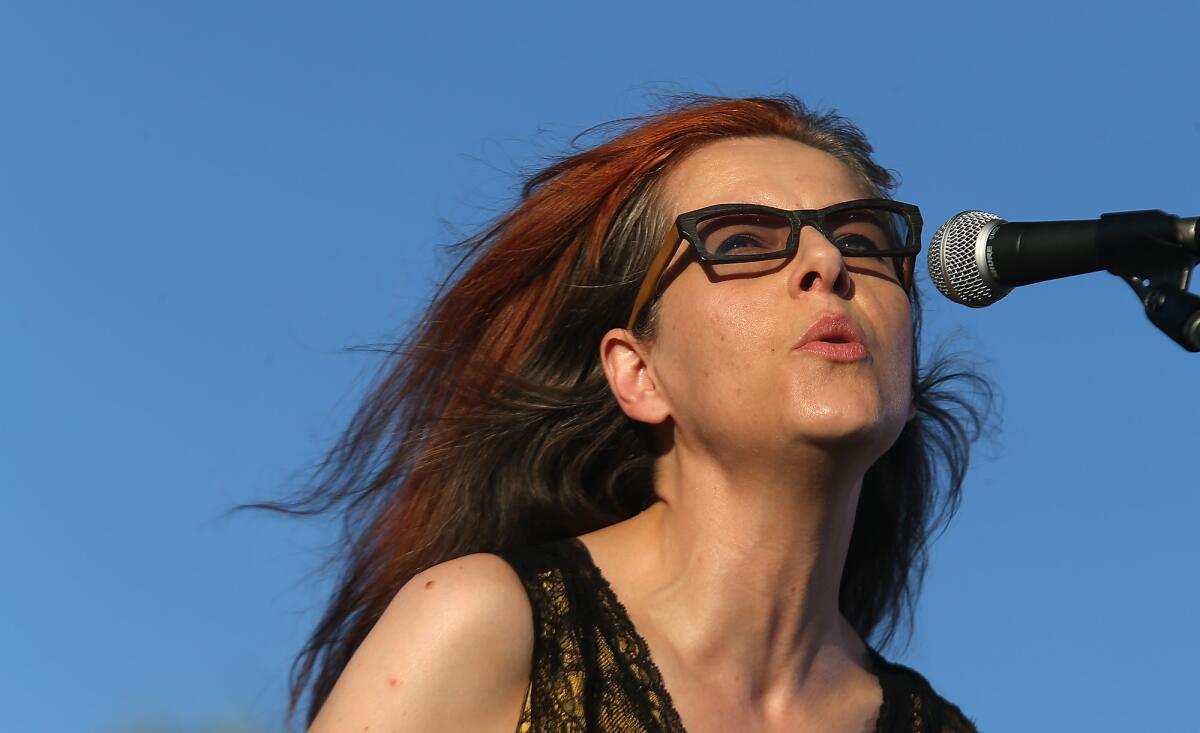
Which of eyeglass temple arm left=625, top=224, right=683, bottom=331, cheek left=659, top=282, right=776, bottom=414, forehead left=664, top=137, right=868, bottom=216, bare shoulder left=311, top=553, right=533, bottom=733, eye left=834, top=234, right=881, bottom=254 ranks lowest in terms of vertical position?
bare shoulder left=311, top=553, right=533, bottom=733

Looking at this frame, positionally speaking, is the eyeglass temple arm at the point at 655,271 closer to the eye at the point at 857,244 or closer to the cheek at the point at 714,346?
the cheek at the point at 714,346

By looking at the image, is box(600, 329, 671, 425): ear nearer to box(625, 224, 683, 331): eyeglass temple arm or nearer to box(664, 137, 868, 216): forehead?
box(625, 224, 683, 331): eyeglass temple arm

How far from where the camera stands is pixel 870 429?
14.4ft

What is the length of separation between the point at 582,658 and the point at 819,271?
1137 mm

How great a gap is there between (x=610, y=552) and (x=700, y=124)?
1.25 m

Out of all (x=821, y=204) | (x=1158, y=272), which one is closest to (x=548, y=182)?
(x=821, y=204)

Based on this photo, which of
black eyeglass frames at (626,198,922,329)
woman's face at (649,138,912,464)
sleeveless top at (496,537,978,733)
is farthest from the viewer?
black eyeglass frames at (626,198,922,329)

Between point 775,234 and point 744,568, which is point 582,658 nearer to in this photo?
point 744,568

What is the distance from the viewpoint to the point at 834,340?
4.42 m

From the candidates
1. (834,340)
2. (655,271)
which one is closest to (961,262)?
(834,340)

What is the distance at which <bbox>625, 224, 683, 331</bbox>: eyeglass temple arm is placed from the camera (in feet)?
15.7

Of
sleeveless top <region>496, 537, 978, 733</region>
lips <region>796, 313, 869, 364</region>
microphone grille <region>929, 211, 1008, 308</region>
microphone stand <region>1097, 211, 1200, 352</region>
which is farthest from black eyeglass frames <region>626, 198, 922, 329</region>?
microphone stand <region>1097, 211, 1200, 352</region>

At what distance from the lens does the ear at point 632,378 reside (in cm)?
486

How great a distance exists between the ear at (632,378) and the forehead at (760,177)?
0.39 metres
